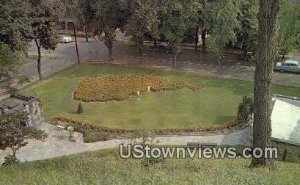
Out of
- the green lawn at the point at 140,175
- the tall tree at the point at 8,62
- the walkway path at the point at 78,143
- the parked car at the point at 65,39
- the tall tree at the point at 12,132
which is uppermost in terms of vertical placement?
the parked car at the point at 65,39

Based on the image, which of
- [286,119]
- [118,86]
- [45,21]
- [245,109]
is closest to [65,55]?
[45,21]

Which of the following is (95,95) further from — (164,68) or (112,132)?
(164,68)

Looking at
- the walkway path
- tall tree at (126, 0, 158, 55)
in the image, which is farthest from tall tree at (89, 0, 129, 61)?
the walkway path

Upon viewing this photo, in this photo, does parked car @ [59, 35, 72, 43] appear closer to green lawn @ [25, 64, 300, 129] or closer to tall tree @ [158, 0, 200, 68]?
green lawn @ [25, 64, 300, 129]

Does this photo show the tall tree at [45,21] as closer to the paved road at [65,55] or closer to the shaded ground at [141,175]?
the paved road at [65,55]

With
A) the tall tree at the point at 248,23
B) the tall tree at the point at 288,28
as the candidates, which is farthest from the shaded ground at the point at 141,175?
the tall tree at the point at 248,23
